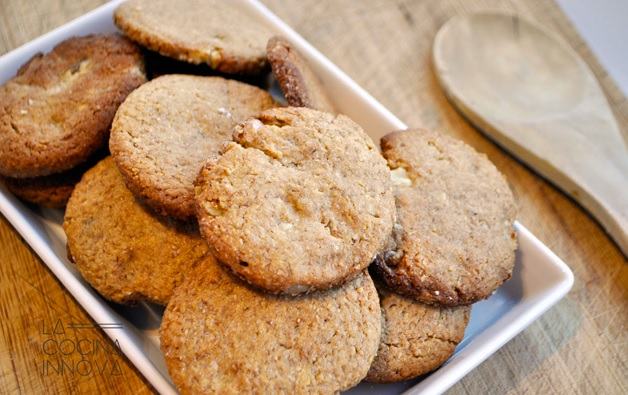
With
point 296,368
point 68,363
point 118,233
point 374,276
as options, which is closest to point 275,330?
point 296,368

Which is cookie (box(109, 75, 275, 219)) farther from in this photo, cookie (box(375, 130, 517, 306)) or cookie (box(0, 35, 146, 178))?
cookie (box(375, 130, 517, 306))

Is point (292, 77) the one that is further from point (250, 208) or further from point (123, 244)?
point (123, 244)

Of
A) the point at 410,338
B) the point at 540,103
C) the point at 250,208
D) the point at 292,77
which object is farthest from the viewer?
the point at 540,103

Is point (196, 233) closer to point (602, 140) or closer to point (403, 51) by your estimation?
point (403, 51)

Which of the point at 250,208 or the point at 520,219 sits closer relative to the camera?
the point at 250,208

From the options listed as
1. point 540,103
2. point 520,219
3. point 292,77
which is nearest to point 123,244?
point 292,77

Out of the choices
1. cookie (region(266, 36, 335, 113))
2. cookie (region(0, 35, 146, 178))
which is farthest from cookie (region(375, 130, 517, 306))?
cookie (region(0, 35, 146, 178))
